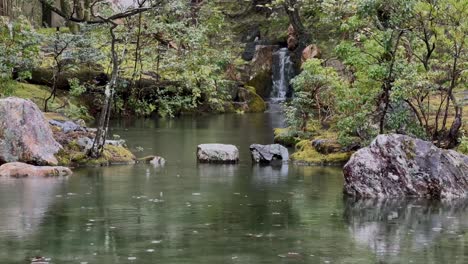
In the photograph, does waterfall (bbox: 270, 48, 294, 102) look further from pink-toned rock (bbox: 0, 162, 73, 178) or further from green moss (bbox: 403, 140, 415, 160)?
green moss (bbox: 403, 140, 415, 160)

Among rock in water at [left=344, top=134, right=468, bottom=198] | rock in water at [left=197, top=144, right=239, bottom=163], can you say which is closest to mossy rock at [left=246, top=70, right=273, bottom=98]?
rock in water at [left=197, top=144, right=239, bottom=163]

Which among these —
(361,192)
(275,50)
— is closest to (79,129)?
(361,192)

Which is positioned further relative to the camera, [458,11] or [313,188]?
[458,11]

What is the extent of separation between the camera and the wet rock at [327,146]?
2145 centimetres

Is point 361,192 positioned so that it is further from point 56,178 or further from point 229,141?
point 229,141

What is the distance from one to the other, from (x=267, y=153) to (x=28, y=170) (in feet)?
23.6

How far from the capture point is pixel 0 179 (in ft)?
53.6

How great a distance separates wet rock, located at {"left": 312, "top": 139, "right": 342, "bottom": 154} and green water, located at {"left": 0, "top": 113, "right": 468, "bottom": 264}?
2377 mm

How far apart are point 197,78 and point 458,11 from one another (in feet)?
69.2

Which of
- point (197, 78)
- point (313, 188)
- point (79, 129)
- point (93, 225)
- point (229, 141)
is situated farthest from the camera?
point (197, 78)

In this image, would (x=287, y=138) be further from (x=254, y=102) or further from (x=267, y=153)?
(x=254, y=102)

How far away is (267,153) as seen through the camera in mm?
21141

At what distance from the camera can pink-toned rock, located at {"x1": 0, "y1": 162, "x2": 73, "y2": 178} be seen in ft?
55.3

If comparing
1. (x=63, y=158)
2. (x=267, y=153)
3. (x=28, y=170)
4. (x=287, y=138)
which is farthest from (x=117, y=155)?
(x=287, y=138)
